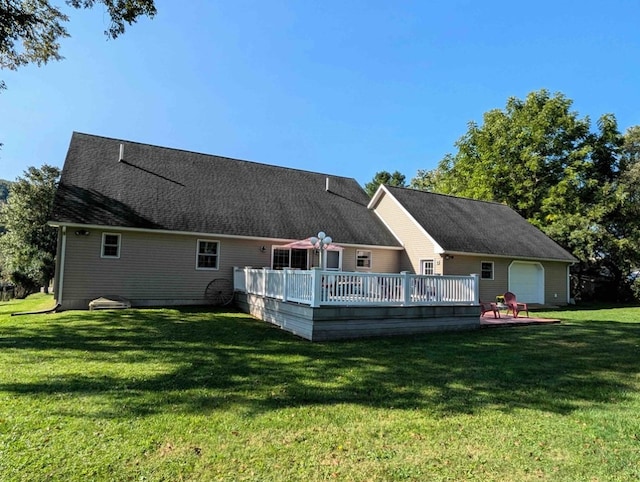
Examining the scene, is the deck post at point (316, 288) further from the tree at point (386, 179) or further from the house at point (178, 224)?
the tree at point (386, 179)

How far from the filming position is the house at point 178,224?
12.6 meters

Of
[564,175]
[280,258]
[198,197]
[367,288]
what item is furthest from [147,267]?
[564,175]

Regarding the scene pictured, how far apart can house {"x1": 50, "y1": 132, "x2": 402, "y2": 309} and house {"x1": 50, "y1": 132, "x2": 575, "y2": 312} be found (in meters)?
0.04

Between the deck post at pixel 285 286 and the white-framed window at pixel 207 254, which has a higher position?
the white-framed window at pixel 207 254

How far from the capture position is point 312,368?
6129 mm

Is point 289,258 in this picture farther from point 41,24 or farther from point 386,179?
point 386,179

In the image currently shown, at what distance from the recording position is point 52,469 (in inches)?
119

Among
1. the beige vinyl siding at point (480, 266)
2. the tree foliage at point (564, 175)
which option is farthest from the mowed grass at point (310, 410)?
the tree foliage at point (564, 175)

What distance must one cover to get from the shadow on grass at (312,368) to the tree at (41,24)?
871 centimetres

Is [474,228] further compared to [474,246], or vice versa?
[474,228]

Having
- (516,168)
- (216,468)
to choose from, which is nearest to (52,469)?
(216,468)

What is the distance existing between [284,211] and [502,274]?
10356 millimetres

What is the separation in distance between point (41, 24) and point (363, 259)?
14.1 meters

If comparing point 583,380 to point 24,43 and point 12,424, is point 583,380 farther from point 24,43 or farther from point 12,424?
point 24,43
